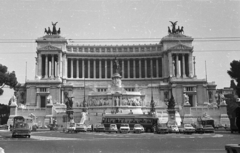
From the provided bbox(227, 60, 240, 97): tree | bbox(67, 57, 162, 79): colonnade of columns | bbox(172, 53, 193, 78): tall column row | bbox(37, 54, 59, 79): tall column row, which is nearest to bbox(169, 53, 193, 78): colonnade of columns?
bbox(172, 53, 193, 78): tall column row

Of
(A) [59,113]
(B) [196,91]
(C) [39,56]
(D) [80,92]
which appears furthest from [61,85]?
(B) [196,91]

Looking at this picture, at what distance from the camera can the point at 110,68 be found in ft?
364

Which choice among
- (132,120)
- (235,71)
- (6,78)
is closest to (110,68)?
(6,78)

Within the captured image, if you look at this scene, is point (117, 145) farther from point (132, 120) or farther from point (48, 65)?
point (48, 65)

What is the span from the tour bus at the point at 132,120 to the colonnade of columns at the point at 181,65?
149ft

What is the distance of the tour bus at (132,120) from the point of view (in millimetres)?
57531

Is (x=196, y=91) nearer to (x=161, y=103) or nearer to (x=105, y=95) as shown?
(x=161, y=103)

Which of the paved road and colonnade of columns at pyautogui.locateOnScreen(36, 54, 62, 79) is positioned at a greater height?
colonnade of columns at pyautogui.locateOnScreen(36, 54, 62, 79)

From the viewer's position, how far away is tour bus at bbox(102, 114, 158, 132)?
2265 inches

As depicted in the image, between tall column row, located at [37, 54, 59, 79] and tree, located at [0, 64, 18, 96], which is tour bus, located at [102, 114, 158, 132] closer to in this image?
tree, located at [0, 64, 18, 96]

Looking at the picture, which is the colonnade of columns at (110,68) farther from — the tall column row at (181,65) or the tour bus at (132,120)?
the tour bus at (132,120)

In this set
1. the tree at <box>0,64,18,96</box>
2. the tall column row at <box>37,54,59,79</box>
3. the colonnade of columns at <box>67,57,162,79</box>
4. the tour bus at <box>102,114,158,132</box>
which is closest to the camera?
the tour bus at <box>102,114,158,132</box>

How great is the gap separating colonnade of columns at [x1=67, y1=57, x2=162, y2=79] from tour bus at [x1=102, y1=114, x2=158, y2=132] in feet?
163

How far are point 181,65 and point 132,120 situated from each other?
169 ft
